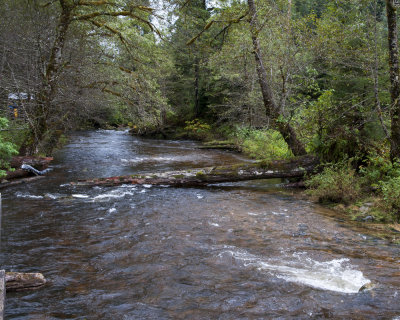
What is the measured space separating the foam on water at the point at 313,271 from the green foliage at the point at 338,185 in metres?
3.86

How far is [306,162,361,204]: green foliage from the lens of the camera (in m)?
8.37

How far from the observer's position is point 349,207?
7.95 metres

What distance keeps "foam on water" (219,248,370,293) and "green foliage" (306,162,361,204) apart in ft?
12.7

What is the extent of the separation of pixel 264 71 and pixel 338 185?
5.55 m

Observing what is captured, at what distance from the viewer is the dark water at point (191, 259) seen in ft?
12.0

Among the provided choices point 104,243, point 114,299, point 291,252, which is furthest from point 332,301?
point 104,243

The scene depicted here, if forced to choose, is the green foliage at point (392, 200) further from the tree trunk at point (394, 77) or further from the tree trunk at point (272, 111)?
the tree trunk at point (272, 111)

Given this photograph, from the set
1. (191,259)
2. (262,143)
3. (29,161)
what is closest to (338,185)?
(191,259)

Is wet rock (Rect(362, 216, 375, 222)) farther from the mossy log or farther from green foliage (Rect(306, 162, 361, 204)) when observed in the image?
the mossy log

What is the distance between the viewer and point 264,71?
39.8ft

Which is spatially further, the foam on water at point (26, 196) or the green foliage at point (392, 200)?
the foam on water at point (26, 196)

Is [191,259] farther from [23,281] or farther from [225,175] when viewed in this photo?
[225,175]

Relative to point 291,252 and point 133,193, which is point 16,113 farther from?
point 291,252

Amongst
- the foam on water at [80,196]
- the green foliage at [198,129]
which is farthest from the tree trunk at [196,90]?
the foam on water at [80,196]
